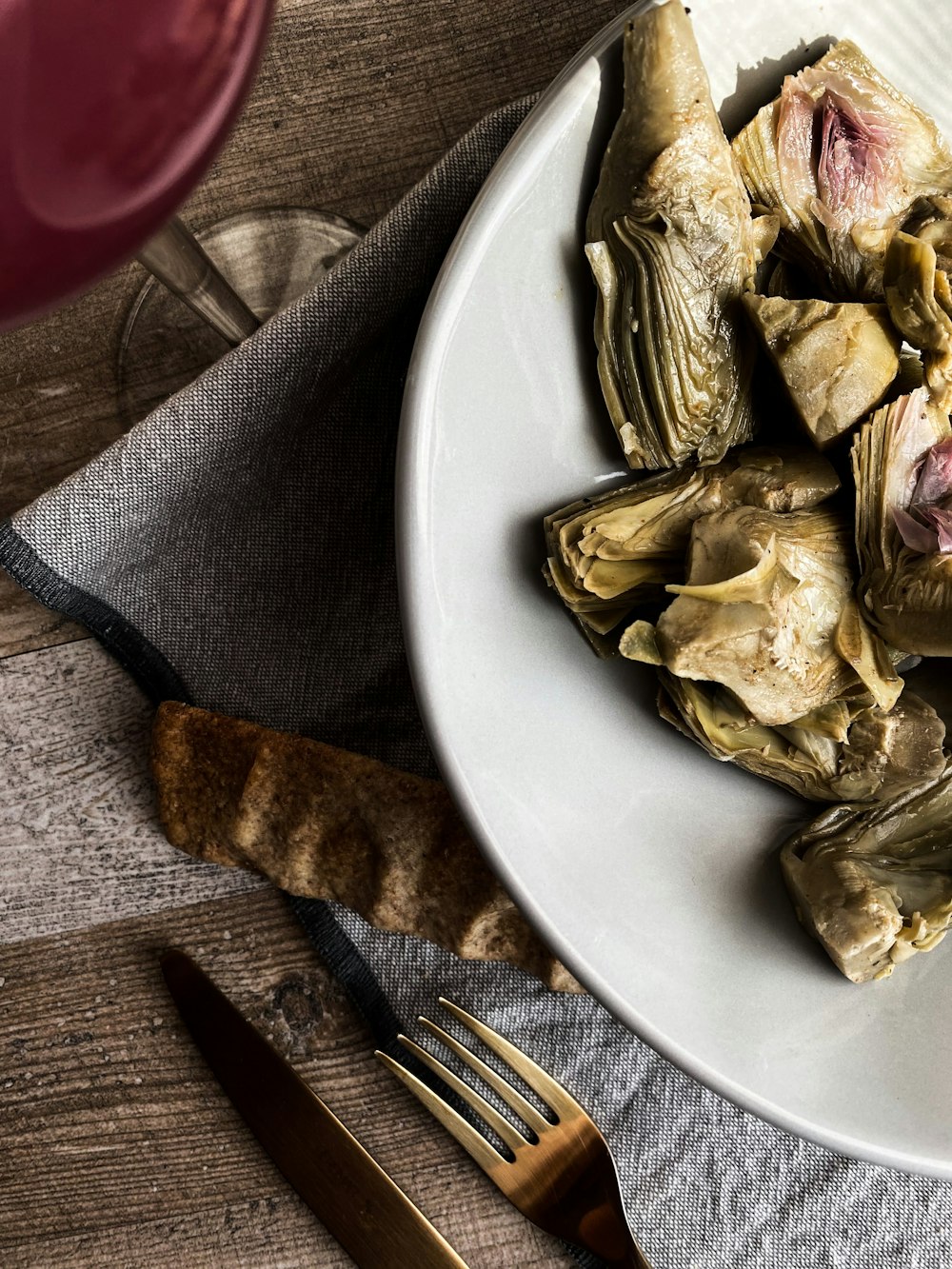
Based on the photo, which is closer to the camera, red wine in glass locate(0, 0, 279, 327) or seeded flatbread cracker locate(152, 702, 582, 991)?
red wine in glass locate(0, 0, 279, 327)

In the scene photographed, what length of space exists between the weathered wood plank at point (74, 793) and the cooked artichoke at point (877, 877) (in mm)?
537

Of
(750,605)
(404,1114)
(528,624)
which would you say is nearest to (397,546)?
(528,624)

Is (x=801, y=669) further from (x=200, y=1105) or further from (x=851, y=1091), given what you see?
(x=200, y=1105)

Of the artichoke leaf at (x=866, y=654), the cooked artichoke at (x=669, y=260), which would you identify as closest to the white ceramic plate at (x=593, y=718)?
the cooked artichoke at (x=669, y=260)

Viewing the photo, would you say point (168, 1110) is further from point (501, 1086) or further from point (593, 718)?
point (593, 718)

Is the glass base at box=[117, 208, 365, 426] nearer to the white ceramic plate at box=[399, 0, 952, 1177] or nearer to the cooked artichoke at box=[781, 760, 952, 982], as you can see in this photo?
the white ceramic plate at box=[399, 0, 952, 1177]

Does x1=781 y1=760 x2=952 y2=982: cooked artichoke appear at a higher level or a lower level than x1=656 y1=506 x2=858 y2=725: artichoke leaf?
lower

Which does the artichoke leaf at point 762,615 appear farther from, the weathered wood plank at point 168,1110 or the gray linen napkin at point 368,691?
the weathered wood plank at point 168,1110

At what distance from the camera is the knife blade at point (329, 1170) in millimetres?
1033

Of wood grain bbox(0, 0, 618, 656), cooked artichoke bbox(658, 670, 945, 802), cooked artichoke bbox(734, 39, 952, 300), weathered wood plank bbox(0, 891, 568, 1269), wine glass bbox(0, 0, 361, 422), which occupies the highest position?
wine glass bbox(0, 0, 361, 422)

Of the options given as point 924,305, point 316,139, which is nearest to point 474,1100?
point 924,305

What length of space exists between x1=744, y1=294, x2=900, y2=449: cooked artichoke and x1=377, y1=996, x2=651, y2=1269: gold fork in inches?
25.2

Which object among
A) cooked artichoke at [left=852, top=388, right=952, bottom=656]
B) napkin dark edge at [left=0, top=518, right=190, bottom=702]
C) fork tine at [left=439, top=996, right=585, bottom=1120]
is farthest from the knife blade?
cooked artichoke at [left=852, top=388, right=952, bottom=656]

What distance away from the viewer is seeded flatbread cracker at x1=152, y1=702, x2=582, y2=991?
0.95 meters
